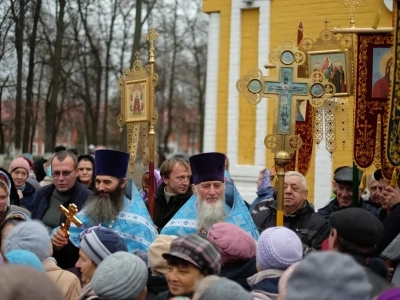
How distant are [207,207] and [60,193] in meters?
1.43

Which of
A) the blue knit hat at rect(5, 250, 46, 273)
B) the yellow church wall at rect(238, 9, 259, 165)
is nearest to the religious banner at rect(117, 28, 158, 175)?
the blue knit hat at rect(5, 250, 46, 273)

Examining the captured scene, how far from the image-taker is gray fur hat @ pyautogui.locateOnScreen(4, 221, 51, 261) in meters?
4.13

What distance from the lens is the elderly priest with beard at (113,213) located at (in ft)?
18.3

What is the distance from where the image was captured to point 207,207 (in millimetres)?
5715

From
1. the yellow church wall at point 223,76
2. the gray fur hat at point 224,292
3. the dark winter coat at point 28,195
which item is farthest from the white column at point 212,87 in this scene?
the gray fur hat at point 224,292

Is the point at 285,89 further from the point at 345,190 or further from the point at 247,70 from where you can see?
the point at 247,70

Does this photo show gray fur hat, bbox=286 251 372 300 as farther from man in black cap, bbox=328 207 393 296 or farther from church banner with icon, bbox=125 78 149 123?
church banner with icon, bbox=125 78 149 123

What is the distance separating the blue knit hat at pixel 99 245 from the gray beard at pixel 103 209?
4.26 feet

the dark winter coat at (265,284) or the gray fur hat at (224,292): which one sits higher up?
the gray fur hat at (224,292)

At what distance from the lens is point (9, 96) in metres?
23.3

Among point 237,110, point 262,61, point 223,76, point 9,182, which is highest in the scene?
point 262,61

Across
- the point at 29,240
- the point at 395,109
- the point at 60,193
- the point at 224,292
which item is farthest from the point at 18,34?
the point at 224,292

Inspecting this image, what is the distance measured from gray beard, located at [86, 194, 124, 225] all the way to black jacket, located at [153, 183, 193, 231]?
1.32 metres

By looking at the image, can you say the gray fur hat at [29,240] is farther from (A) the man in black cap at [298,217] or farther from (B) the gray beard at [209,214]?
(A) the man in black cap at [298,217]
